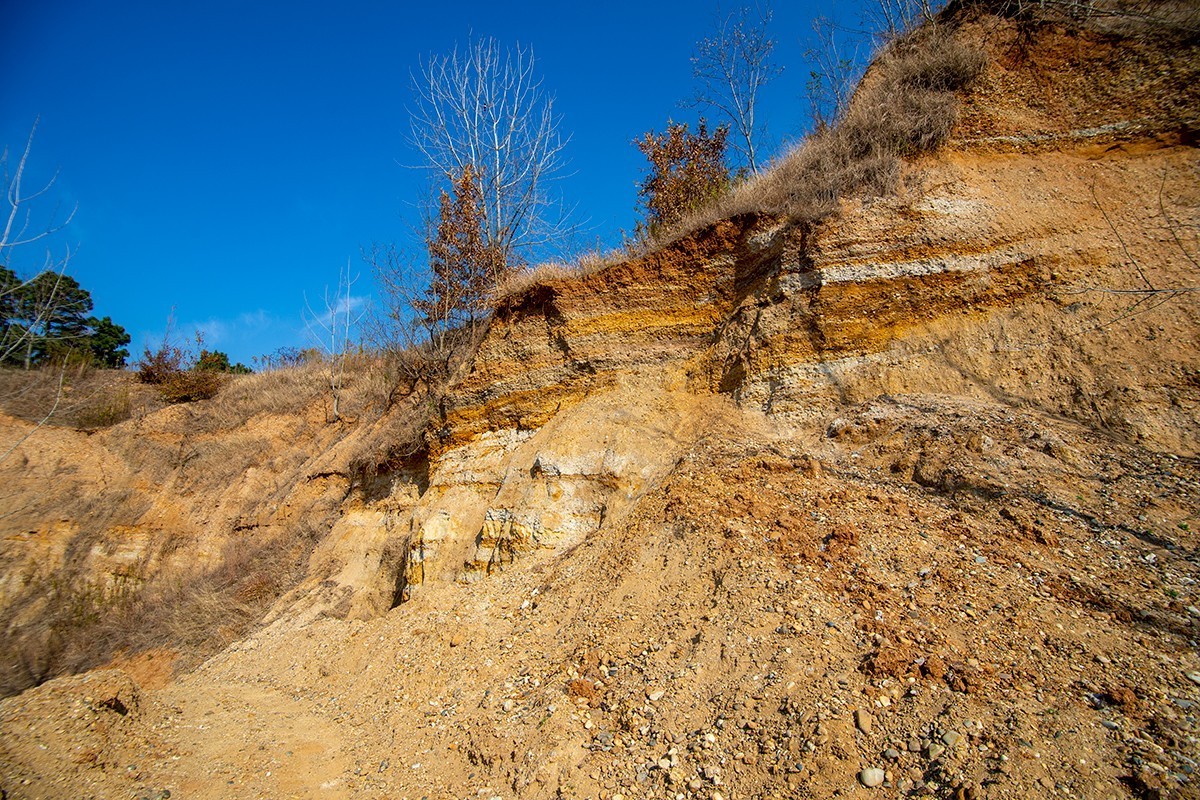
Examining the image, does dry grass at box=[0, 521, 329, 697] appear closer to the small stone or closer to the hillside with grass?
the hillside with grass

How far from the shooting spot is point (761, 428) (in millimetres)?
6152

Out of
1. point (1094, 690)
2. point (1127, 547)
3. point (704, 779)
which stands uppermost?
point (1127, 547)

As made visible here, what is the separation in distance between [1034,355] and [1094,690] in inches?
138

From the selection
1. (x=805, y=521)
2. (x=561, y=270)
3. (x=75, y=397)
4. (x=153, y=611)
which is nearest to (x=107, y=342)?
(x=75, y=397)

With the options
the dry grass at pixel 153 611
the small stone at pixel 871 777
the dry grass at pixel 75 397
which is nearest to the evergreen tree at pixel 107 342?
the dry grass at pixel 75 397

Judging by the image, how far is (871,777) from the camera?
2.86 meters

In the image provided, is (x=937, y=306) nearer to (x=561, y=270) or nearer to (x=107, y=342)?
(x=561, y=270)

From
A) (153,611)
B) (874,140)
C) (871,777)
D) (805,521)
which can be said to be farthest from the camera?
(153,611)

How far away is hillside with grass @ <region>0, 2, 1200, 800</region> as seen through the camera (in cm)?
331

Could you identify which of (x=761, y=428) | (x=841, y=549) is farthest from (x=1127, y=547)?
(x=761, y=428)

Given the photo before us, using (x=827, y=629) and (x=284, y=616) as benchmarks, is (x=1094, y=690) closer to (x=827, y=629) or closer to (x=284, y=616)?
(x=827, y=629)

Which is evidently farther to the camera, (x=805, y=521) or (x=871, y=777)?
(x=805, y=521)

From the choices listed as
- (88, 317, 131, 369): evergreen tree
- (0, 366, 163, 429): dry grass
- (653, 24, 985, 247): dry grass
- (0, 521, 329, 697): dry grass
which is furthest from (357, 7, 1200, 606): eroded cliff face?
(88, 317, 131, 369): evergreen tree

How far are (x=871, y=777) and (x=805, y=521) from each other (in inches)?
85.5
